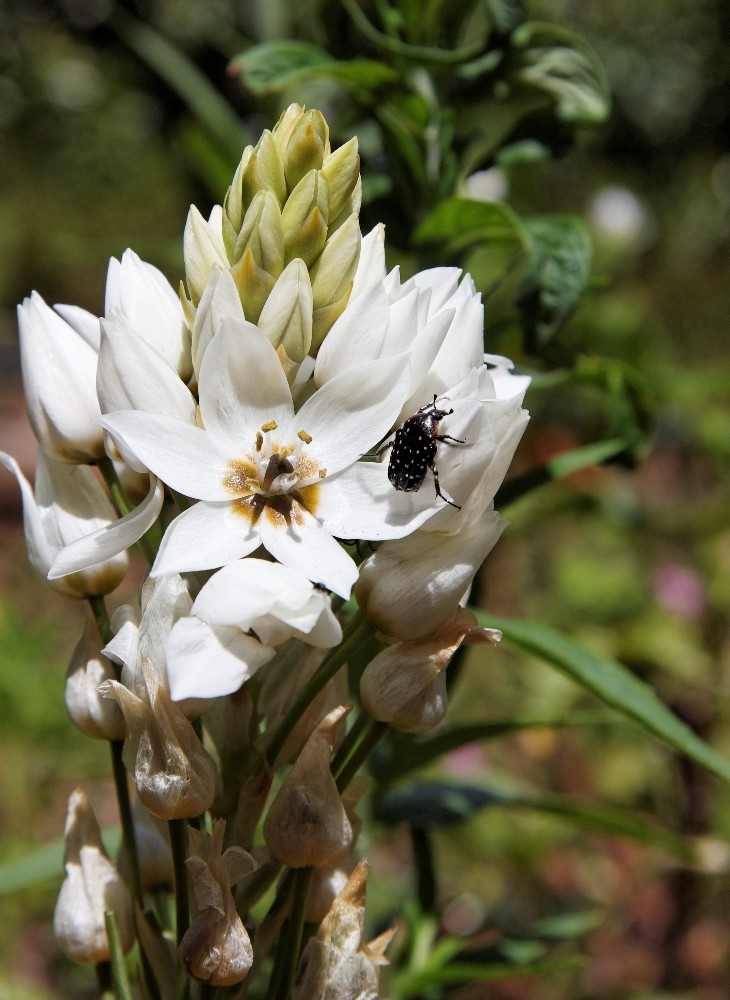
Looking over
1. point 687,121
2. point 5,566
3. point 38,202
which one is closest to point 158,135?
point 38,202

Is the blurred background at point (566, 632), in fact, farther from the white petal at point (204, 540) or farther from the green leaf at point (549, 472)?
the white petal at point (204, 540)

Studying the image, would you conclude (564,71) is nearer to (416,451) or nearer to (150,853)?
(416,451)

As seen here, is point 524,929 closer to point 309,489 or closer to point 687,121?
point 309,489

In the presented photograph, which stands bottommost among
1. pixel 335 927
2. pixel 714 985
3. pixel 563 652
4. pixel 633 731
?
pixel 714 985

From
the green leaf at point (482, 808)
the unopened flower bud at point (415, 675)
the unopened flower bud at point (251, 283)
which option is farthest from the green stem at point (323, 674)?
the green leaf at point (482, 808)

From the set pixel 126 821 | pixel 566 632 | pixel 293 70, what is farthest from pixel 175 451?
pixel 566 632

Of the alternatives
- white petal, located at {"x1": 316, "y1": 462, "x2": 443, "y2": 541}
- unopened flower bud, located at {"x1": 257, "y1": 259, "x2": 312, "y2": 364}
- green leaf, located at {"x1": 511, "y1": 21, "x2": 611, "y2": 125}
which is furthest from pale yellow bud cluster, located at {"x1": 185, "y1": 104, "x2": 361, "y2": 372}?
green leaf, located at {"x1": 511, "y1": 21, "x2": 611, "y2": 125}
